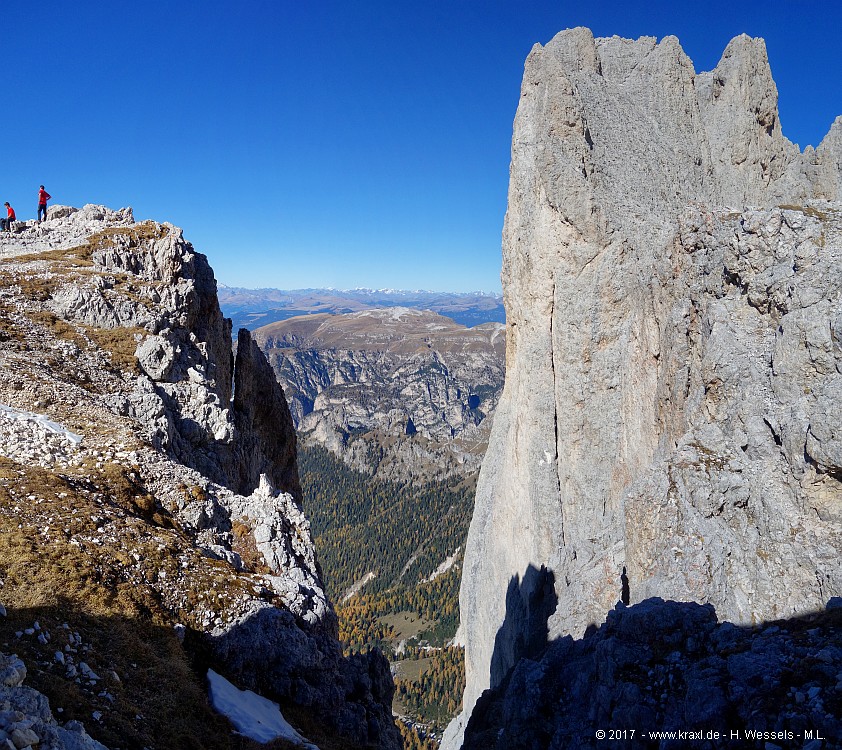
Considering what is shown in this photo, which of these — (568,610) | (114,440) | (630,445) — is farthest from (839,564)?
(114,440)

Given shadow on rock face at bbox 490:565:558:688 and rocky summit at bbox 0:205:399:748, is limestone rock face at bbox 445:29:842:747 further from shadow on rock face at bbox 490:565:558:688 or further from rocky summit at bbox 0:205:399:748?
rocky summit at bbox 0:205:399:748

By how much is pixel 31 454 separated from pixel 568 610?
2958 cm

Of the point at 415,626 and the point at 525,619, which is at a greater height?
the point at 525,619

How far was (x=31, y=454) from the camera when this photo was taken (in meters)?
17.1

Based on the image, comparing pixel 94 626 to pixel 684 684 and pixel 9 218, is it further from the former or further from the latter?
pixel 9 218

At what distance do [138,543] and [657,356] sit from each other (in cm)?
3195

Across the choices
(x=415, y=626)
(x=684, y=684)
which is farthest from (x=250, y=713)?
(x=415, y=626)

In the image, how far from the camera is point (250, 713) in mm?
12992

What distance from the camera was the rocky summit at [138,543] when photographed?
1089 cm

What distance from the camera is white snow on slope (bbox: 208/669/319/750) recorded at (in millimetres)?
12312

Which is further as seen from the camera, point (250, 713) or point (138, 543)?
point (138, 543)

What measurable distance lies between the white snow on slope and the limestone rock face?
16815 mm

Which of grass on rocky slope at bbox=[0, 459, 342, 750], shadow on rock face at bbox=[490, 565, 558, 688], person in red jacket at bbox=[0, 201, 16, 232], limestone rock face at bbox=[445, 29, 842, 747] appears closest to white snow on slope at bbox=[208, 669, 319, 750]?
grass on rocky slope at bbox=[0, 459, 342, 750]

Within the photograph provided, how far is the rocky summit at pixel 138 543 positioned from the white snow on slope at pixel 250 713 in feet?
1.87
